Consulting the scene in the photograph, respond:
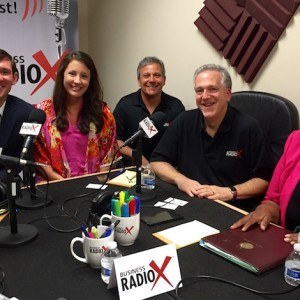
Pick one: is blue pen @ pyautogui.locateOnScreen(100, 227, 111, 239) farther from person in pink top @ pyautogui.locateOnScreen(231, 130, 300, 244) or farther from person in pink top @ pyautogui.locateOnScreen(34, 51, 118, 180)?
person in pink top @ pyautogui.locateOnScreen(34, 51, 118, 180)

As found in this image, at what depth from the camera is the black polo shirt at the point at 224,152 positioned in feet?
6.46

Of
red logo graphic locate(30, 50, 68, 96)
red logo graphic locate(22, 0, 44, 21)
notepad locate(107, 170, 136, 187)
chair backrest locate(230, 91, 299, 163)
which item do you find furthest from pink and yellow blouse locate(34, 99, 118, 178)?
red logo graphic locate(22, 0, 44, 21)

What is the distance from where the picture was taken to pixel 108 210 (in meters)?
1.32

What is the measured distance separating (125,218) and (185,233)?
0.25 metres

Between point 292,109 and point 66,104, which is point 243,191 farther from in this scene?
point 66,104

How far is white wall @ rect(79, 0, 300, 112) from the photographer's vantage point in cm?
235

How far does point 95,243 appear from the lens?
1042 mm

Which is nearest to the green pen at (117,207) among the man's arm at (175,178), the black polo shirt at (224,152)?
the man's arm at (175,178)

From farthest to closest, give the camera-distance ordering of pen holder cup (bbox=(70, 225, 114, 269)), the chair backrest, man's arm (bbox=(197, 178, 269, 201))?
the chair backrest
man's arm (bbox=(197, 178, 269, 201))
pen holder cup (bbox=(70, 225, 114, 269))

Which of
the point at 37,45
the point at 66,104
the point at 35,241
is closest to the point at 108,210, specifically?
the point at 35,241

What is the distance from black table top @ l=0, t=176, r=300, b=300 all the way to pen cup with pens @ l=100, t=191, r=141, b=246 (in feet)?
0.11

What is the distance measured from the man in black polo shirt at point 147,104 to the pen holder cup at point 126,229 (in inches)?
66.0

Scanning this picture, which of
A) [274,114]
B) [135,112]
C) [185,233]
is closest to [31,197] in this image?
[185,233]

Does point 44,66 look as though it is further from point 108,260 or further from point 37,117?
point 108,260
